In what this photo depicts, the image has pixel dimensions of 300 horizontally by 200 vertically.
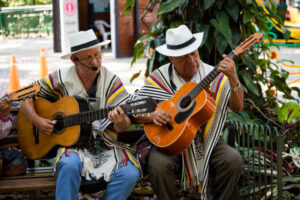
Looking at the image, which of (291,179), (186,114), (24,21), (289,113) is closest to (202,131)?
(186,114)

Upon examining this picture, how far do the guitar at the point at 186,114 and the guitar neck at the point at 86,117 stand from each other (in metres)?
0.34

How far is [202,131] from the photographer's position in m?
3.66

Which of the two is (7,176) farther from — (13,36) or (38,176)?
(13,36)

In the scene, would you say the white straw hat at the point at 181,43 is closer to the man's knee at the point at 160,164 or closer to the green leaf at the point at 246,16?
the man's knee at the point at 160,164

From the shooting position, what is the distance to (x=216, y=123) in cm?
359

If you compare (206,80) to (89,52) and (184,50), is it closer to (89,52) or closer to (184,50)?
(184,50)

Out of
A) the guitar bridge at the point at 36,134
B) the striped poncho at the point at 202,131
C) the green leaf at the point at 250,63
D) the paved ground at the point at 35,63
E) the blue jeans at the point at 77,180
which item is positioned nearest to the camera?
Result: the blue jeans at the point at 77,180

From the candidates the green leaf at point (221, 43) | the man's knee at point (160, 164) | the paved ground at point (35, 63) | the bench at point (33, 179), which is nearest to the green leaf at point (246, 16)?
the green leaf at point (221, 43)

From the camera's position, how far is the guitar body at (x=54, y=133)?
3.54 m

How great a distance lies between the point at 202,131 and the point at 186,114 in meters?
0.31

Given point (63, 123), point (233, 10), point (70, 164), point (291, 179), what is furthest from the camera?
point (233, 10)

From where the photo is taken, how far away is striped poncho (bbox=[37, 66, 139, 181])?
3487 millimetres

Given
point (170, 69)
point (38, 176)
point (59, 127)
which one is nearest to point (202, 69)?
point (170, 69)

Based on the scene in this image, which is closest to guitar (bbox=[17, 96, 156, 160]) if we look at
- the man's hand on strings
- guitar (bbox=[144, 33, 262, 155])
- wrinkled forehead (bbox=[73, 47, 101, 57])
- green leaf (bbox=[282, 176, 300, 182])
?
the man's hand on strings
